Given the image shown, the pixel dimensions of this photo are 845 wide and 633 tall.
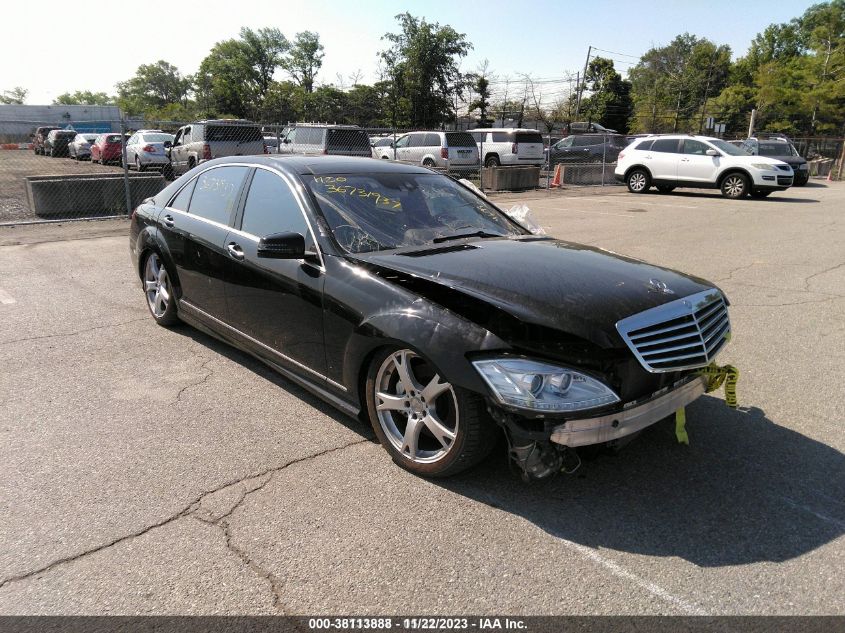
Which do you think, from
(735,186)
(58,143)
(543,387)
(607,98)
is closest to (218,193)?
(543,387)

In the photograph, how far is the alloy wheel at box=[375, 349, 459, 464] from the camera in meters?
3.05

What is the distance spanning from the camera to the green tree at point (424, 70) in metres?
47.7

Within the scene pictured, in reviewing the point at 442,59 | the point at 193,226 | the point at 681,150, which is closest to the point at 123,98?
the point at 442,59

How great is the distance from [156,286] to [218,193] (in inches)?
55.3

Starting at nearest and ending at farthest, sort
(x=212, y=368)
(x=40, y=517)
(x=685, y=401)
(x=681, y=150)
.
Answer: (x=40, y=517), (x=685, y=401), (x=212, y=368), (x=681, y=150)

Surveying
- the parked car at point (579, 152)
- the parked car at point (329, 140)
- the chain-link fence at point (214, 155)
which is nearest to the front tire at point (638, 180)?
the chain-link fence at point (214, 155)

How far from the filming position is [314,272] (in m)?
3.64

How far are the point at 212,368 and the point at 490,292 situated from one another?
265cm

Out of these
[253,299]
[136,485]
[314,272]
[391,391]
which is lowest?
[136,485]

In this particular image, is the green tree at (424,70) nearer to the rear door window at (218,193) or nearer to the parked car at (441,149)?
the parked car at (441,149)

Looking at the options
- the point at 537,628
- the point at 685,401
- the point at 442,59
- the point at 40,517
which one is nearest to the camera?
the point at 537,628

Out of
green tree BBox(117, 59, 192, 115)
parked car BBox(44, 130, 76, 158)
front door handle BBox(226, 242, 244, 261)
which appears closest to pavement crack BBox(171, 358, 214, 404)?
front door handle BBox(226, 242, 244, 261)

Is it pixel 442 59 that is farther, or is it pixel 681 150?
pixel 442 59

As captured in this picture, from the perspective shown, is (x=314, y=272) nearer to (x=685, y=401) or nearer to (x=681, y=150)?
(x=685, y=401)
